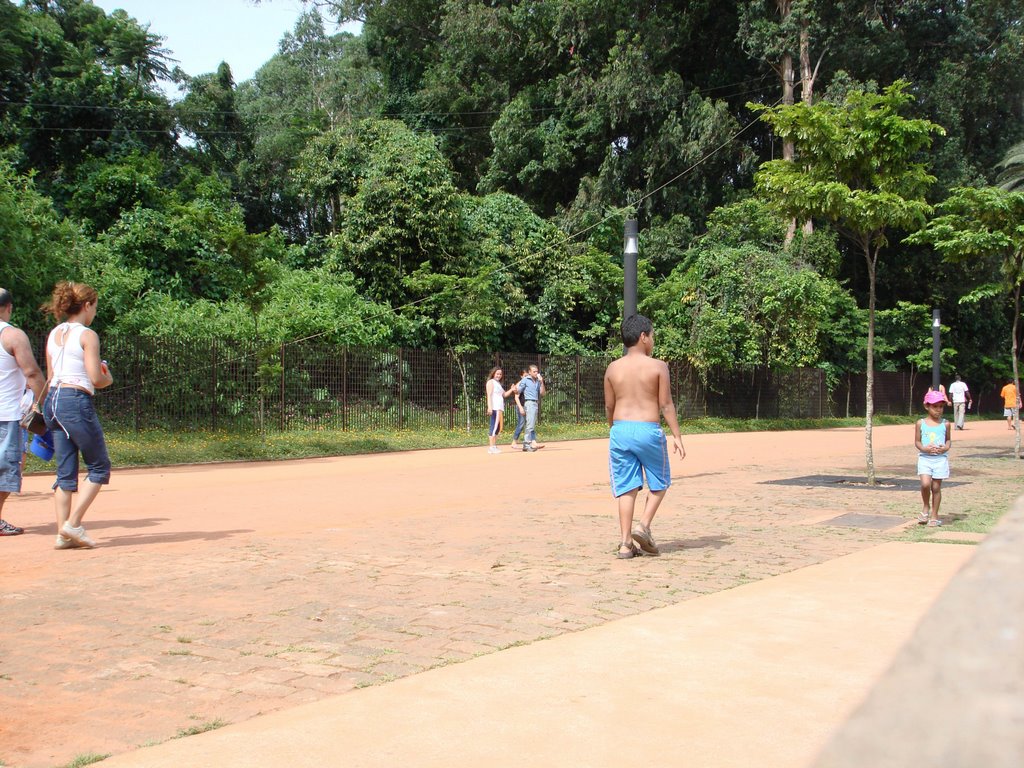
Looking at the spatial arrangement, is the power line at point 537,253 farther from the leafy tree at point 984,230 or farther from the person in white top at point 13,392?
the person in white top at point 13,392

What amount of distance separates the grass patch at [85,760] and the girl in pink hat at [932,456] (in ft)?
24.7

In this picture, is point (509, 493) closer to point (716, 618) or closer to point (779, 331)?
point (716, 618)

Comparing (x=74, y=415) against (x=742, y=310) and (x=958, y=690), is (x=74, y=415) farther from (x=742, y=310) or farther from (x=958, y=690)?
(x=742, y=310)

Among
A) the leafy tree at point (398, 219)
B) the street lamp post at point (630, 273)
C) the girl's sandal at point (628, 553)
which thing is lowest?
the girl's sandal at point (628, 553)

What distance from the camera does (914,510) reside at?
33.2ft

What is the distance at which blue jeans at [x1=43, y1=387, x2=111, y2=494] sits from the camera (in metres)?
7.14

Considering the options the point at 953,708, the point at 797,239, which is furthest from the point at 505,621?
the point at 797,239

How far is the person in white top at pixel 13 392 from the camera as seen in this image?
25.0ft

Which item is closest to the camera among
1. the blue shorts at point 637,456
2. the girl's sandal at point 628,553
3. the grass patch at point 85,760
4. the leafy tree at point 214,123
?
the grass patch at point 85,760

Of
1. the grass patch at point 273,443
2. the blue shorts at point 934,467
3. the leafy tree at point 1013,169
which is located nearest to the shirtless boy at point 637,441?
the blue shorts at point 934,467

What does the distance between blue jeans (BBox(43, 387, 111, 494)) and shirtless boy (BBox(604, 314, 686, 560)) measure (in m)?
3.68

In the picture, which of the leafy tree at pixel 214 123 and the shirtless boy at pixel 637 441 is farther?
the leafy tree at pixel 214 123

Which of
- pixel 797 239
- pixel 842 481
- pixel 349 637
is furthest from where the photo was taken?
pixel 797 239

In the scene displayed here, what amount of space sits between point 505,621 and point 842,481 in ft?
30.1
